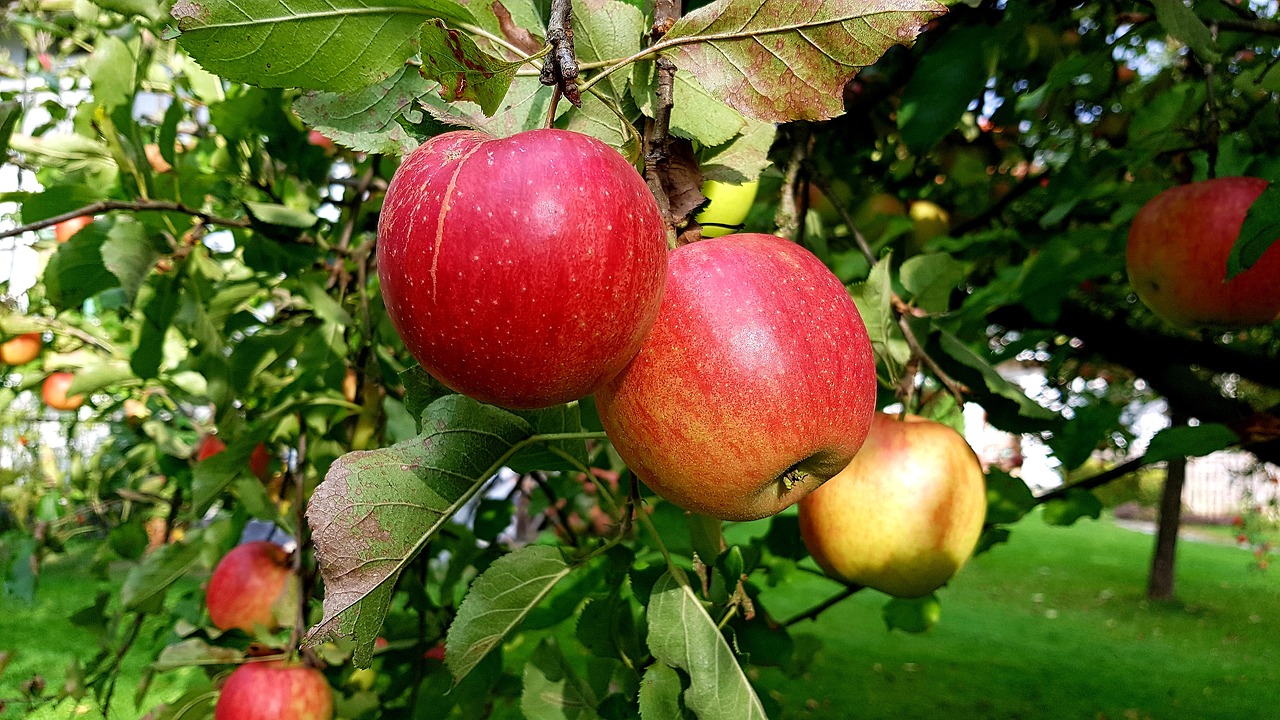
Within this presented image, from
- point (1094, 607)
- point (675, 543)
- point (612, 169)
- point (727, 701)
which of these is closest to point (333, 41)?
point (612, 169)

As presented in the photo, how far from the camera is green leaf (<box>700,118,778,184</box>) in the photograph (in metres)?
0.79

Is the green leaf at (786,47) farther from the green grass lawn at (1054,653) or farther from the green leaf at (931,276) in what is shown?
the green grass lawn at (1054,653)

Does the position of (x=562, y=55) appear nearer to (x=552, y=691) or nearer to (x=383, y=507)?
(x=383, y=507)

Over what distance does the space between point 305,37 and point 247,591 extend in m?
1.33

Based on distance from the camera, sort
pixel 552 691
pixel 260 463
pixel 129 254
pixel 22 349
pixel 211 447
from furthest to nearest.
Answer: pixel 22 349 → pixel 211 447 → pixel 260 463 → pixel 129 254 → pixel 552 691

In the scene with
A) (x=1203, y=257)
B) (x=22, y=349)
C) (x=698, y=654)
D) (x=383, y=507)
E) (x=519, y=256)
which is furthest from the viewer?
(x=22, y=349)

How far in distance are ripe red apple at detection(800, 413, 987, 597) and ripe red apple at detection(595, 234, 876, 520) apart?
1.54ft

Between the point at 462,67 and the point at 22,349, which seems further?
the point at 22,349

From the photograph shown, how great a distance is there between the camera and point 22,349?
2.74m

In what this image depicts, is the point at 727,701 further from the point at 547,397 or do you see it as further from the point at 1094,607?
the point at 1094,607

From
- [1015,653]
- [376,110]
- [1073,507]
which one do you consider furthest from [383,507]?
[1015,653]

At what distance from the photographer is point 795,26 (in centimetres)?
58

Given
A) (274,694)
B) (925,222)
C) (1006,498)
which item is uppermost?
(925,222)

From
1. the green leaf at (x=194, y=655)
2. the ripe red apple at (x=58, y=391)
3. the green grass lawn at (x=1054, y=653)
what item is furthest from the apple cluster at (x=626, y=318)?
the ripe red apple at (x=58, y=391)
